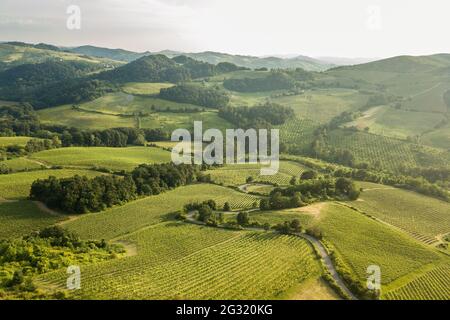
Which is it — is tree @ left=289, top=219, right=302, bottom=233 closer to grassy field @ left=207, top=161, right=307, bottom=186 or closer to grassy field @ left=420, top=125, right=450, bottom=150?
grassy field @ left=207, top=161, right=307, bottom=186

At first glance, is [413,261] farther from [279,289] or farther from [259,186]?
[259,186]

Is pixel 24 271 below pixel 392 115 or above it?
below

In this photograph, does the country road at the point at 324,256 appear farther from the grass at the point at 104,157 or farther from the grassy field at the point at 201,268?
the grass at the point at 104,157


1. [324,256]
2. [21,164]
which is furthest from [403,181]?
[21,164]

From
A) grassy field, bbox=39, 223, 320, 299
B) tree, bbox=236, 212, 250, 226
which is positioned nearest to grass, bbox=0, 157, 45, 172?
grassy field, bbox=39, 223, 320, 299

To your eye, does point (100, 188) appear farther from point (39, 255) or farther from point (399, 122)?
point (399, 122)

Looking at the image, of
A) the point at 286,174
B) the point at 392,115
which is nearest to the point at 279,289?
the point at 286,174

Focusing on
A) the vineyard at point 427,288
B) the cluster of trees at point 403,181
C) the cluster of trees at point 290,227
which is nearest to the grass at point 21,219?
the cluster of trees at point 290,227
